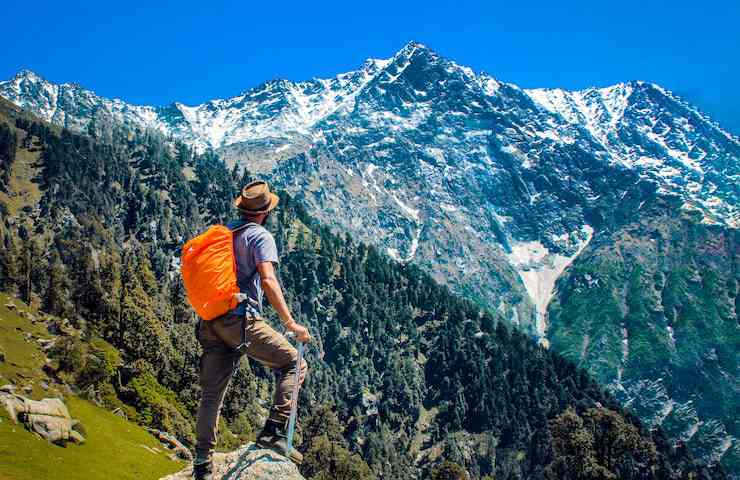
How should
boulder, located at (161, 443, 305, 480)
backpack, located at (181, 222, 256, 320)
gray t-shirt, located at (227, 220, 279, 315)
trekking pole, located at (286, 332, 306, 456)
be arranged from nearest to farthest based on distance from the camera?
backpack, located at (181, 222, 256, 320), gray t-shirt, located at (227, 220, 279, 315), trekking pole, located at (286, 332, 306, 456), boulder, located at (161, 443, 305, 480)

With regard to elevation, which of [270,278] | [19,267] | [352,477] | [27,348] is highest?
[19,267]

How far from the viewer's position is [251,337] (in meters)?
11.9

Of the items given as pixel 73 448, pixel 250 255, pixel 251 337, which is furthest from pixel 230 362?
pixel 73 448

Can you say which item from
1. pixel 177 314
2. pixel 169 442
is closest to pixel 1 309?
pixel 169 442

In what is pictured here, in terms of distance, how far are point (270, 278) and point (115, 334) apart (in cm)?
8102

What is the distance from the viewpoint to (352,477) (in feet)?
258

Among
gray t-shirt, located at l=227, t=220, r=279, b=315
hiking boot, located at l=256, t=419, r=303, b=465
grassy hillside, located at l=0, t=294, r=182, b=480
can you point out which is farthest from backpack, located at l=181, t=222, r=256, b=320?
grassy hillside, located at l=0, t=294, r=182, b=480

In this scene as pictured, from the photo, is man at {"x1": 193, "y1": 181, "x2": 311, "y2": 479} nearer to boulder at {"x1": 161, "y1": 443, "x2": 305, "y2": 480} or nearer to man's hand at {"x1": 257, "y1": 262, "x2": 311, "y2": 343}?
man's hand at {"x1": 257, "y1": 262, "x2": 311, "y2": 343}

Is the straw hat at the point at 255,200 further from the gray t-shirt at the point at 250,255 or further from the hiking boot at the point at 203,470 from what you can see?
the hiking boot at the point at 203,470

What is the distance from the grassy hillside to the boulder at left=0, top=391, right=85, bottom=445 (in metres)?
0.48

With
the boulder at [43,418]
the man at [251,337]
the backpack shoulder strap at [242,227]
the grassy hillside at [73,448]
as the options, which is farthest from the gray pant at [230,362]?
the boulder at [43,418]

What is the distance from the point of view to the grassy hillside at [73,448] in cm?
2128

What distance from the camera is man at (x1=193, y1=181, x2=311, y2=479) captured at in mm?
11641

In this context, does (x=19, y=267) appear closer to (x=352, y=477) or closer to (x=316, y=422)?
(x=316, y=422)
